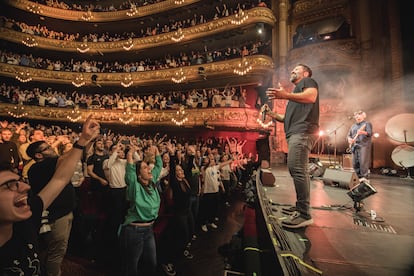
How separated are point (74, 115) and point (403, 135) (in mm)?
16956

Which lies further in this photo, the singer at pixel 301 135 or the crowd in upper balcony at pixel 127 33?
the crowd in upper balcony at pixel 127 33

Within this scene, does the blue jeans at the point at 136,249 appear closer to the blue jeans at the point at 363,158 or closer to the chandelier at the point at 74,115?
the blue jeans at the point at 363,158

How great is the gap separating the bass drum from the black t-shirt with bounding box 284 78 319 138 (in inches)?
252

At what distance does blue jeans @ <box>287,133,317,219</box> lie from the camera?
2117 millimetres

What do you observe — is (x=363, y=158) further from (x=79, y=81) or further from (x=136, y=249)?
(x=79, y=81)

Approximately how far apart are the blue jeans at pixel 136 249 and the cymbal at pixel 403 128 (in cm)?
771

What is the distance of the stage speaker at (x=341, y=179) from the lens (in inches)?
161

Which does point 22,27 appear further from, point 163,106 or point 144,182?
point 144,182

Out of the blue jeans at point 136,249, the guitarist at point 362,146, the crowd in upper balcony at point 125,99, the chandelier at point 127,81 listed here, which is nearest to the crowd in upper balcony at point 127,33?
the chandelier at point 127,81

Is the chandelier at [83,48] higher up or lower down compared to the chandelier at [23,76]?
higher up

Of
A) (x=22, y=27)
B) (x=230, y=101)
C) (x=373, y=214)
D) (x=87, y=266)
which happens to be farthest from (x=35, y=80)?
(x=373, y=214)

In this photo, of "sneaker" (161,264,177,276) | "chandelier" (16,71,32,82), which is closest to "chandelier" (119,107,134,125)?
"chandelier" (16,71,32,82)

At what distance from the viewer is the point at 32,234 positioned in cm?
104

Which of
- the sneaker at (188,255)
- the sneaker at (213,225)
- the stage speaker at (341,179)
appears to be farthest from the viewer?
the sneaker at (213,225)
